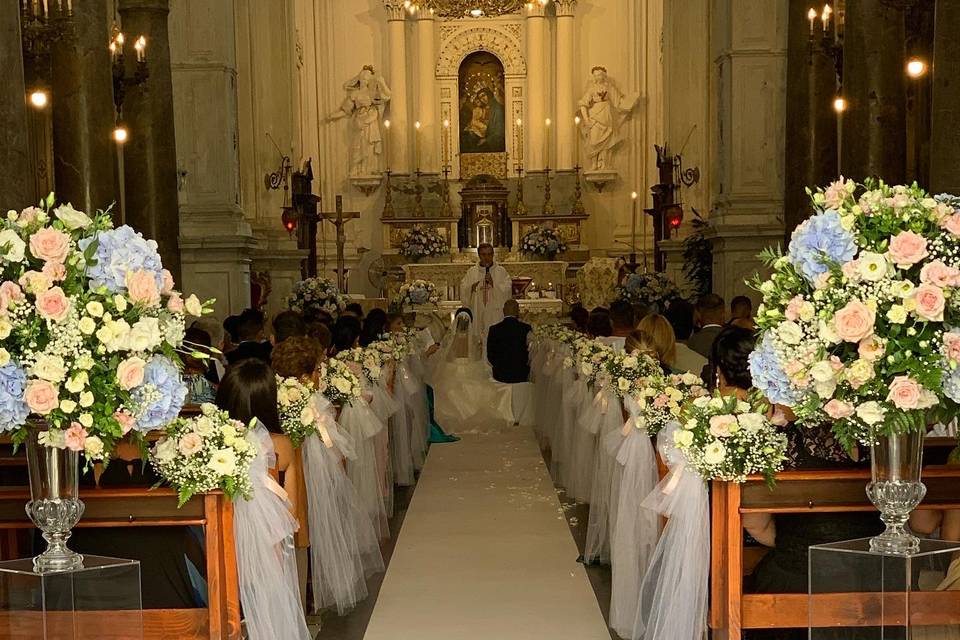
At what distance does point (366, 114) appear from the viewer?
26.7m

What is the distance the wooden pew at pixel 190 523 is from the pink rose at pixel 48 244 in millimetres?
1130

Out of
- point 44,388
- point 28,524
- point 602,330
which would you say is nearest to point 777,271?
point 44,388

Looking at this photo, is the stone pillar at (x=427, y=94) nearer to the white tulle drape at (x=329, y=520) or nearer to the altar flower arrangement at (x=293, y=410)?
the white tulle drape at (x=329, y=520)

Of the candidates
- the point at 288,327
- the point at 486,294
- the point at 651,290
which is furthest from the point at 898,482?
the point at 486,294

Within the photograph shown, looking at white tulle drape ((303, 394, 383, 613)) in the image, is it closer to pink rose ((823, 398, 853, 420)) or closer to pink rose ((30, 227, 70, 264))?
pink rose ((30, 227, 70, 264))

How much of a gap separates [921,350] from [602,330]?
8.02 meters

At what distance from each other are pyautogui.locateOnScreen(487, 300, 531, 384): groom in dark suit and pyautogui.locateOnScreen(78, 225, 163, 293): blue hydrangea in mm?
10467

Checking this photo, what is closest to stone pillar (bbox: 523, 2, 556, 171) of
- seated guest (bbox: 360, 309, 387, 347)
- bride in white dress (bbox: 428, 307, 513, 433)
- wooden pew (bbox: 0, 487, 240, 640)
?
bride in white dress (bbox: 428, 307, 513, 433)

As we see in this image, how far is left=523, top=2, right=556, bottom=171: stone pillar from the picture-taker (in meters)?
26.7

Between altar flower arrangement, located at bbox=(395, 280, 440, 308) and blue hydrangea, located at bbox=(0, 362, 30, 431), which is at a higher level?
blue hydrangea, located at bbox=(0, 362, 30, 431)

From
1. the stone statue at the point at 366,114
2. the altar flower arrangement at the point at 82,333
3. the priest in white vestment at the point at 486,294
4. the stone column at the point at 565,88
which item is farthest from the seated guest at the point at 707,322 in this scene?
the stone statue at the point at 366,114

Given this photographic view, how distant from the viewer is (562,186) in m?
26.6

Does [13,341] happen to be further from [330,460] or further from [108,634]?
[330,460]

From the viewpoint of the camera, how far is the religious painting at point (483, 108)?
27.3 m
